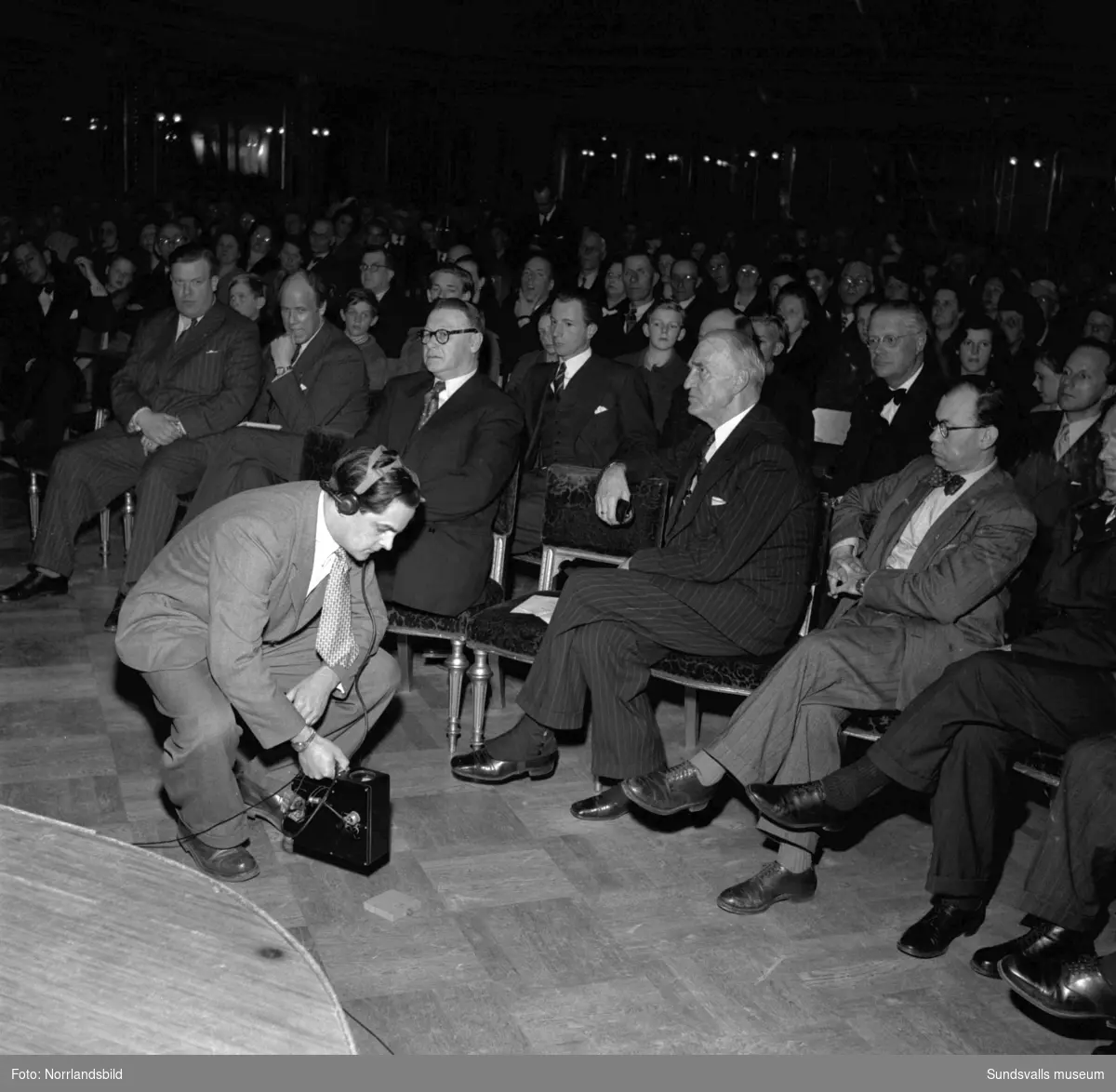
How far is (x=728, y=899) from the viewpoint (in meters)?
3.23

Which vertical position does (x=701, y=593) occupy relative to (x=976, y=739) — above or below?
above

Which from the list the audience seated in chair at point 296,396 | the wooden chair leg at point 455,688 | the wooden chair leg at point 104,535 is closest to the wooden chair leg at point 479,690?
the wooden chair leg at point 455,688

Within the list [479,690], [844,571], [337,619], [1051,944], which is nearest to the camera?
[1051,944]

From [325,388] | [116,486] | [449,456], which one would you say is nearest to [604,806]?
[449,456]

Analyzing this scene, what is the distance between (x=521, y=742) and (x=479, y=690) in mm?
230

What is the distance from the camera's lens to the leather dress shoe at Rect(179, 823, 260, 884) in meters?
3.23

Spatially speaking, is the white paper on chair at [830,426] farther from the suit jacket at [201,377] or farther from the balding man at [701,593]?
the suit jacket at [201,377]

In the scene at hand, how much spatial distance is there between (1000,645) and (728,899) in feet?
3.30

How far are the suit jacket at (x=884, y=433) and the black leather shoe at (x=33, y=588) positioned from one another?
3.03 meters

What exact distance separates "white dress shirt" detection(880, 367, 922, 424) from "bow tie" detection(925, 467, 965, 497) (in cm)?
97

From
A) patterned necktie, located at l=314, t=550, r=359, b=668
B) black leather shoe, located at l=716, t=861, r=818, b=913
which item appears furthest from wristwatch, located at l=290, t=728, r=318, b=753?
black leather shoe, located at l=716, t=861, r=818, b=913

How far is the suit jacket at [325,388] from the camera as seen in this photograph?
5.23 meters

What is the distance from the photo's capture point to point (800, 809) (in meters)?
3.25

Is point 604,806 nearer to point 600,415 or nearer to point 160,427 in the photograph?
point 600,415
